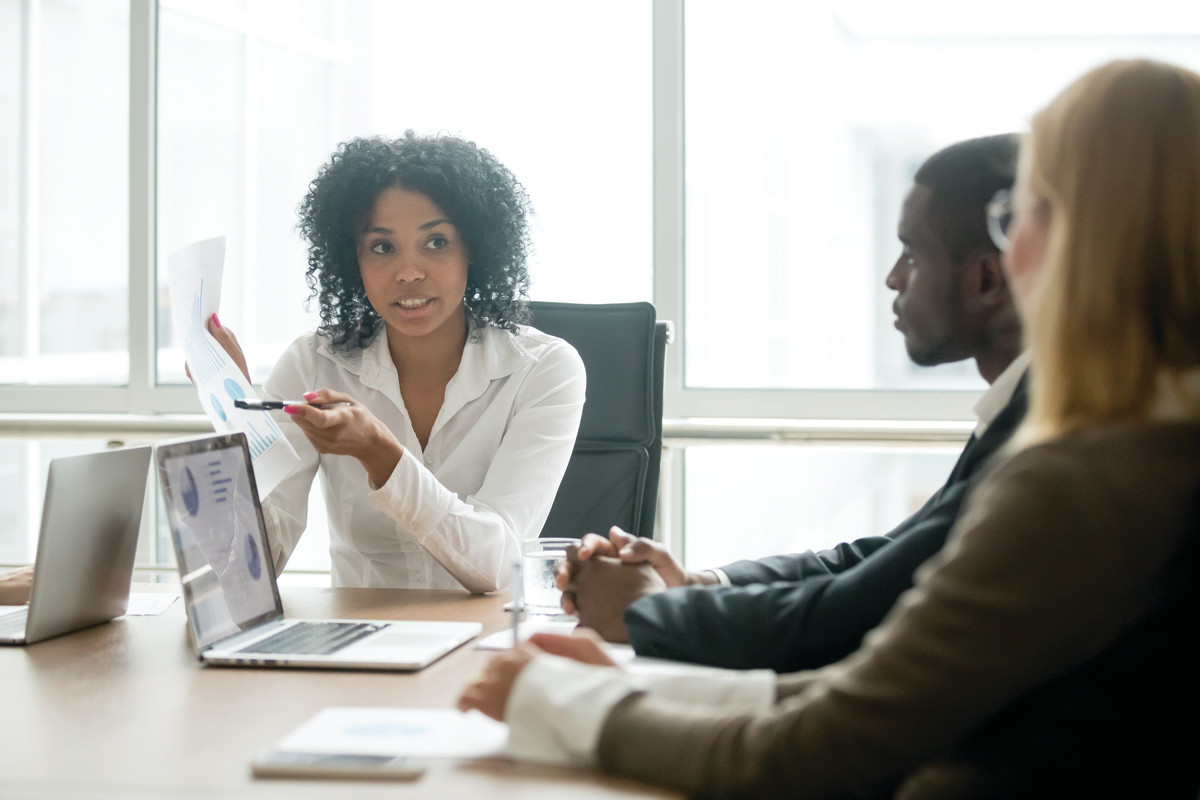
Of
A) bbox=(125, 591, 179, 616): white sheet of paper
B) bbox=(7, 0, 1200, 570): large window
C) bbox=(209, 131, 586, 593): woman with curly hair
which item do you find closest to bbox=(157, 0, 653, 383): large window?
bbox=(7, 0, 1200, 570): large window

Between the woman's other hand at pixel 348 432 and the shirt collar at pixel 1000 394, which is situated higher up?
the shirt collar at pixel 1000 394

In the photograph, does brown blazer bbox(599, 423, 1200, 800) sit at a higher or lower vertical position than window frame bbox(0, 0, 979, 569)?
lower

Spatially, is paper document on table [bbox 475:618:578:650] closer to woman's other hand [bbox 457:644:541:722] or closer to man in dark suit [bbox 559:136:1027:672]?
man in dark suit [bbox 559:136:1027:672]

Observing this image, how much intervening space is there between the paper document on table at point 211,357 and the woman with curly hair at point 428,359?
92 mm

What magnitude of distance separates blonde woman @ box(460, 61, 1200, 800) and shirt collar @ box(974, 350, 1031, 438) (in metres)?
0.33

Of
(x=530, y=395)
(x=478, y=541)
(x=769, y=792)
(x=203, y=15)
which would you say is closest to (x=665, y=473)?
(x=530, y=395)

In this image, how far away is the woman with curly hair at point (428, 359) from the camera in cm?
184

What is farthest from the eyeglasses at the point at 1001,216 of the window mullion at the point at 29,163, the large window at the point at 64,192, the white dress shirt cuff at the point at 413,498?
the window mullion at the point at 29,163

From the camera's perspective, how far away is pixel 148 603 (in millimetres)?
1572

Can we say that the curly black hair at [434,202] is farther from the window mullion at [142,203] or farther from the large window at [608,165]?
the window mullion at [142,203]

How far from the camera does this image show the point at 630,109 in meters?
3.27

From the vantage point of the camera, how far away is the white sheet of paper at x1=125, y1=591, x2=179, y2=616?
59.4 inches

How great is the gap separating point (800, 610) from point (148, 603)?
918 millimetres

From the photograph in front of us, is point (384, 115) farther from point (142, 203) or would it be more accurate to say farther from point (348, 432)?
point (348, 432)
